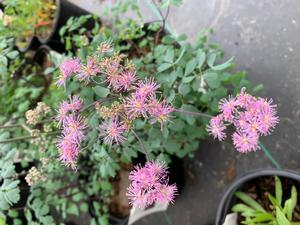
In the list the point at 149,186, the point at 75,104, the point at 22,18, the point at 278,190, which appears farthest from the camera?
the point at 22,18

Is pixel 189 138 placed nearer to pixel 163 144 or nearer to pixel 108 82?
pixel 163 144

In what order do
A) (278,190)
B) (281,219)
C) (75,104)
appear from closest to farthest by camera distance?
1. (75,104)
2. (281,219)
3. (278,190)

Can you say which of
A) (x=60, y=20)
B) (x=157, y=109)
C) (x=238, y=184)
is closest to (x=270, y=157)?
(x=238, y=184)

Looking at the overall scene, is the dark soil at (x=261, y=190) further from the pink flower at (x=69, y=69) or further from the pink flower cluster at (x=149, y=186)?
the pink flower at (x=69, y=69)

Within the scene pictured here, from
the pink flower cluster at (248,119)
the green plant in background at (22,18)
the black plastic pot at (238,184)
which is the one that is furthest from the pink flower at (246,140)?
the green plant in background at (22,18)

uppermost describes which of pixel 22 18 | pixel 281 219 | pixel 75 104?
pixel 75 104

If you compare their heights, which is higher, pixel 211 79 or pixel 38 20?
pixel 211 79

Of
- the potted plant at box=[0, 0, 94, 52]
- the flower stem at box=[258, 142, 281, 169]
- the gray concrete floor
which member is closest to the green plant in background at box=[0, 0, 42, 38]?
the potted plant at box=[0, 0, 94, 52]

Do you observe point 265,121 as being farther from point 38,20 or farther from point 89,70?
point 38,20

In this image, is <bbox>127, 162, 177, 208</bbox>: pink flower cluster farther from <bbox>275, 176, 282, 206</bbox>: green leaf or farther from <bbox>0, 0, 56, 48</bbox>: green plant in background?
<bbox>0, 0, 56, 48</bbox>: green plant in background
